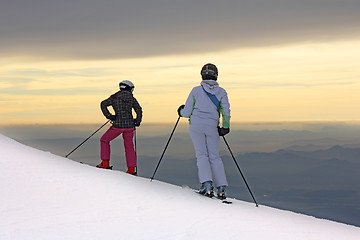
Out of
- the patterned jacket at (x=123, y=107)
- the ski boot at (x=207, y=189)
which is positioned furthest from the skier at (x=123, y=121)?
the ski boot at (x=207, y=189)

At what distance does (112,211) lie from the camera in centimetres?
760

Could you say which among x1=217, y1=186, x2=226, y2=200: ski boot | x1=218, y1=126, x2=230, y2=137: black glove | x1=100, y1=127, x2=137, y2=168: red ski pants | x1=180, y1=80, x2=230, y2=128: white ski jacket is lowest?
x1=217, y1=186, x2=226, y2=200: ski boot

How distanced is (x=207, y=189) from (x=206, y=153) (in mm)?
813

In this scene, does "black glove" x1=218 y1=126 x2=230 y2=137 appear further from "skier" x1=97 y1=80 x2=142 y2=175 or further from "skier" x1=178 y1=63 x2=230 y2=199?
"skier" x1=97 y1=80 x2=142 y2=175

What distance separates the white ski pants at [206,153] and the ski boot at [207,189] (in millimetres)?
129

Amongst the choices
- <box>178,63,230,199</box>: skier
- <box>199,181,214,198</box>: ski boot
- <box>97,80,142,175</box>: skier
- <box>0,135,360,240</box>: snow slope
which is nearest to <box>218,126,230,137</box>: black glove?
<box>178,63,230,199</box>: skier

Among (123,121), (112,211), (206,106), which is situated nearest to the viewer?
(112,211)

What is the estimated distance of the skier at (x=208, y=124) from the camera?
9492mm

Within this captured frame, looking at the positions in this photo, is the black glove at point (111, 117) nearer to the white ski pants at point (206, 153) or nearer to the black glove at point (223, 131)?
the white ski pants at point (206, 153)

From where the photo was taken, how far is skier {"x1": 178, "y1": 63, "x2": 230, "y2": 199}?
9492 millimetres

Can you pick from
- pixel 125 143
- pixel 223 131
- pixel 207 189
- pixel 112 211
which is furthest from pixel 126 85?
pixel 112 211

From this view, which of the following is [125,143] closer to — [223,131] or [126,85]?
[126,85]

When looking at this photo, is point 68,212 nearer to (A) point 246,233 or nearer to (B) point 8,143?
(A) point 246,233


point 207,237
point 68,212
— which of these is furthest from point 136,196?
point 207,237
